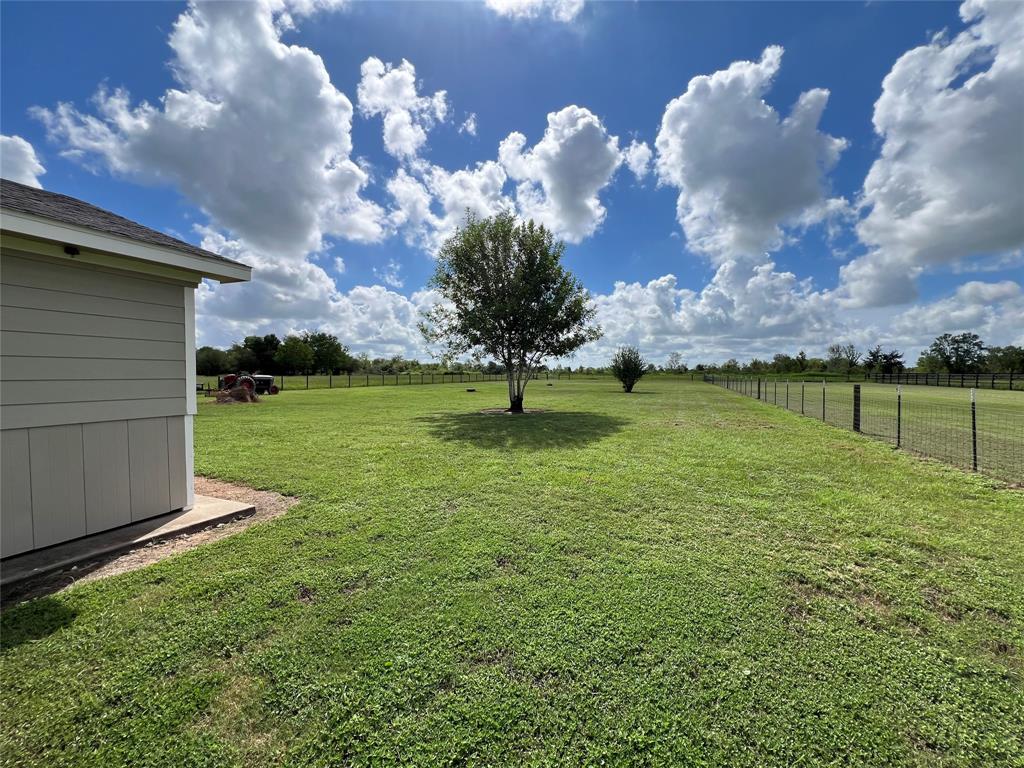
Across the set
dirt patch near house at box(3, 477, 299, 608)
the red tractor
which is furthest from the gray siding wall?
the red tractor

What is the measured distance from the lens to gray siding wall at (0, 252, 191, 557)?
310 cm

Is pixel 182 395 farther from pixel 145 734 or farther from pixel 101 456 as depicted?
pixel 145 734

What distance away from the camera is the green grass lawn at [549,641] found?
1653 millimetres

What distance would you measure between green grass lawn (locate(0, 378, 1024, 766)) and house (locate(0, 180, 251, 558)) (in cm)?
110

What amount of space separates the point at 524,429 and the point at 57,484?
764 cm

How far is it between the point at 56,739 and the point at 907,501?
22.1ft

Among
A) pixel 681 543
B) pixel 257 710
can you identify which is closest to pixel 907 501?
pixel 681 543

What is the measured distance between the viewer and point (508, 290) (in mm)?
13242

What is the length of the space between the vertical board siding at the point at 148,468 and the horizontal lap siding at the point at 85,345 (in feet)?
0.44

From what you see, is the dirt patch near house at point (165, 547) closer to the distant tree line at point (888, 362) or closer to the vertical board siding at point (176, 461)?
the vertical board siding at point (176, 461)

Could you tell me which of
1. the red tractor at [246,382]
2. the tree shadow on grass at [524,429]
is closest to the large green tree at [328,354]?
the red tractor at [246,382]

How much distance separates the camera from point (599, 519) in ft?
12.9

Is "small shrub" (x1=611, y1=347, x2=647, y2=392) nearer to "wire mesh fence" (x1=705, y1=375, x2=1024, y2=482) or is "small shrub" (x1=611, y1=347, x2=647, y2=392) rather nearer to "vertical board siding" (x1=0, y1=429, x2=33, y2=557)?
"wire mesh fence" (x1=705, y1=375, x2=1024, y2=482)

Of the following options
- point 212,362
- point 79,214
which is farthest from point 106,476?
point 212,362
